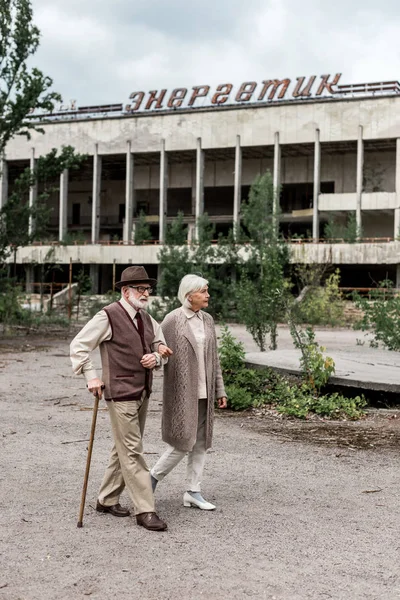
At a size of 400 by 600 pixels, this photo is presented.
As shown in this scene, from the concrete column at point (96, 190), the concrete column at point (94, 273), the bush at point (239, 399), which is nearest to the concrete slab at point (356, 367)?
the bush at point (239, 399)

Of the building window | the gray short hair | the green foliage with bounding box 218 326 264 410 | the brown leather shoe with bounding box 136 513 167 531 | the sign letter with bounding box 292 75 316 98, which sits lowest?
the brown leather shoe with bounding box 136 513 167 531

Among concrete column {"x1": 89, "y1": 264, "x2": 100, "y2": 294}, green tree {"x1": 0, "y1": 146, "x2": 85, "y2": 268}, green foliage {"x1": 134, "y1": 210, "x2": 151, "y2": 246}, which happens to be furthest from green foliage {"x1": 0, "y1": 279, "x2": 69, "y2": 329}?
concrete column {"x1": 89, "y1": 264, "x2": 100, "y2": 294}

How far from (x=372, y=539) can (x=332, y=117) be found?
5301 cm

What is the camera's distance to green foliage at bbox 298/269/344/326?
3166 cm

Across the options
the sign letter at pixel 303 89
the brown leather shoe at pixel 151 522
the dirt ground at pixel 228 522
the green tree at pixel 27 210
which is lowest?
the dirt ground at pixel 228 522

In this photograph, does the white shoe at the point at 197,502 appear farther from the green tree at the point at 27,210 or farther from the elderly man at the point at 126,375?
the green tree at the point at 27,210

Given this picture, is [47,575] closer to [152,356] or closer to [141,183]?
[152,356]

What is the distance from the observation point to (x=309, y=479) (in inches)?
261

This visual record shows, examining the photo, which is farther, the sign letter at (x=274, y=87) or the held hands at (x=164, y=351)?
the sign letter at (x=274, y=87)

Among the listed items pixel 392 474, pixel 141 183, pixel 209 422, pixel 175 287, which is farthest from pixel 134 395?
pixel 141 183

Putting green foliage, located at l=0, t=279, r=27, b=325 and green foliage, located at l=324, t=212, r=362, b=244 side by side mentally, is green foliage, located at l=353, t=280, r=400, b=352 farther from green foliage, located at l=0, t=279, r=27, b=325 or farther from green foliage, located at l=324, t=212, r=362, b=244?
green foliage, located at l=324, t=212, r=362, b=244

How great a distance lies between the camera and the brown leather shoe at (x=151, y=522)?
5.07 metres

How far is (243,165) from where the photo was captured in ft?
212

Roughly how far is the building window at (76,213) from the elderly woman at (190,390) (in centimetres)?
6868
